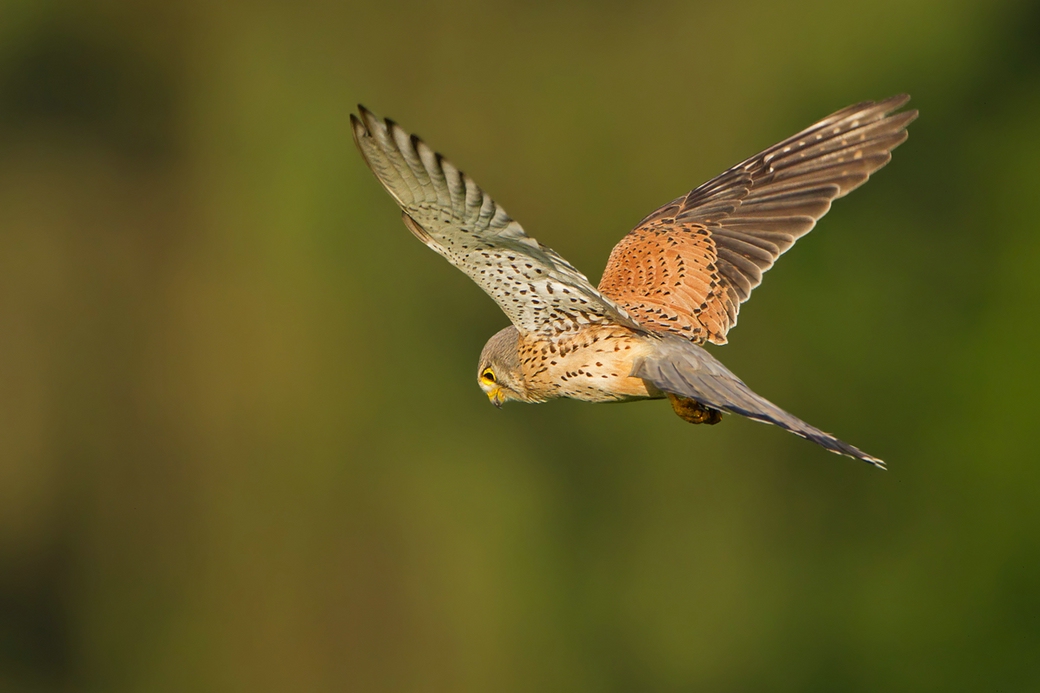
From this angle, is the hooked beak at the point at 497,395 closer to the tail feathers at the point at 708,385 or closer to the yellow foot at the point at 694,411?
the yellow foot at the point at 694,411

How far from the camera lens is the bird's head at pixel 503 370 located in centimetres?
413

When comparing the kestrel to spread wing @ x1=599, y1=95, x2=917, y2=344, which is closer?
the kestrel

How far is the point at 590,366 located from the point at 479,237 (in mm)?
673

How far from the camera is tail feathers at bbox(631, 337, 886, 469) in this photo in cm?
316

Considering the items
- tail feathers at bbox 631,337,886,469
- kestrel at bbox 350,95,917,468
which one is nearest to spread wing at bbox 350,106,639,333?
kestrel at bbox 350,95,917,468

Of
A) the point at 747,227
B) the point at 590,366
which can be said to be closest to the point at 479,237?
the point at 590,366

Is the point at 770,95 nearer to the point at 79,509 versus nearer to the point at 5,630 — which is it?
the point at 79,509

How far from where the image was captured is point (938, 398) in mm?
11641

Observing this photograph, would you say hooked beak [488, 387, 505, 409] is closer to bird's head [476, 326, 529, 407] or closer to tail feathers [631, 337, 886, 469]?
bird's head [476, 326, 529, 407]

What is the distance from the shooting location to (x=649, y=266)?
4.52 m

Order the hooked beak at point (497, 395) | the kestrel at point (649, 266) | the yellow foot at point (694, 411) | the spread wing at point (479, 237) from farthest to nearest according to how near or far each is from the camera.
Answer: the hooked beak at point (497, 395) → the yellow foot at point (694, 411) → the kestrel at point (649, 266) → the spread wing at point (479, 237)

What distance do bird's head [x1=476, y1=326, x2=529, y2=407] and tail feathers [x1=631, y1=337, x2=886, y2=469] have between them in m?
0.58

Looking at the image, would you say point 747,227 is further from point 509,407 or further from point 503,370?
point 509,407

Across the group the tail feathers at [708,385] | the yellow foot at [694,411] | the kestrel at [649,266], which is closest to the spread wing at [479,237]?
the kestrel at [649,266]
